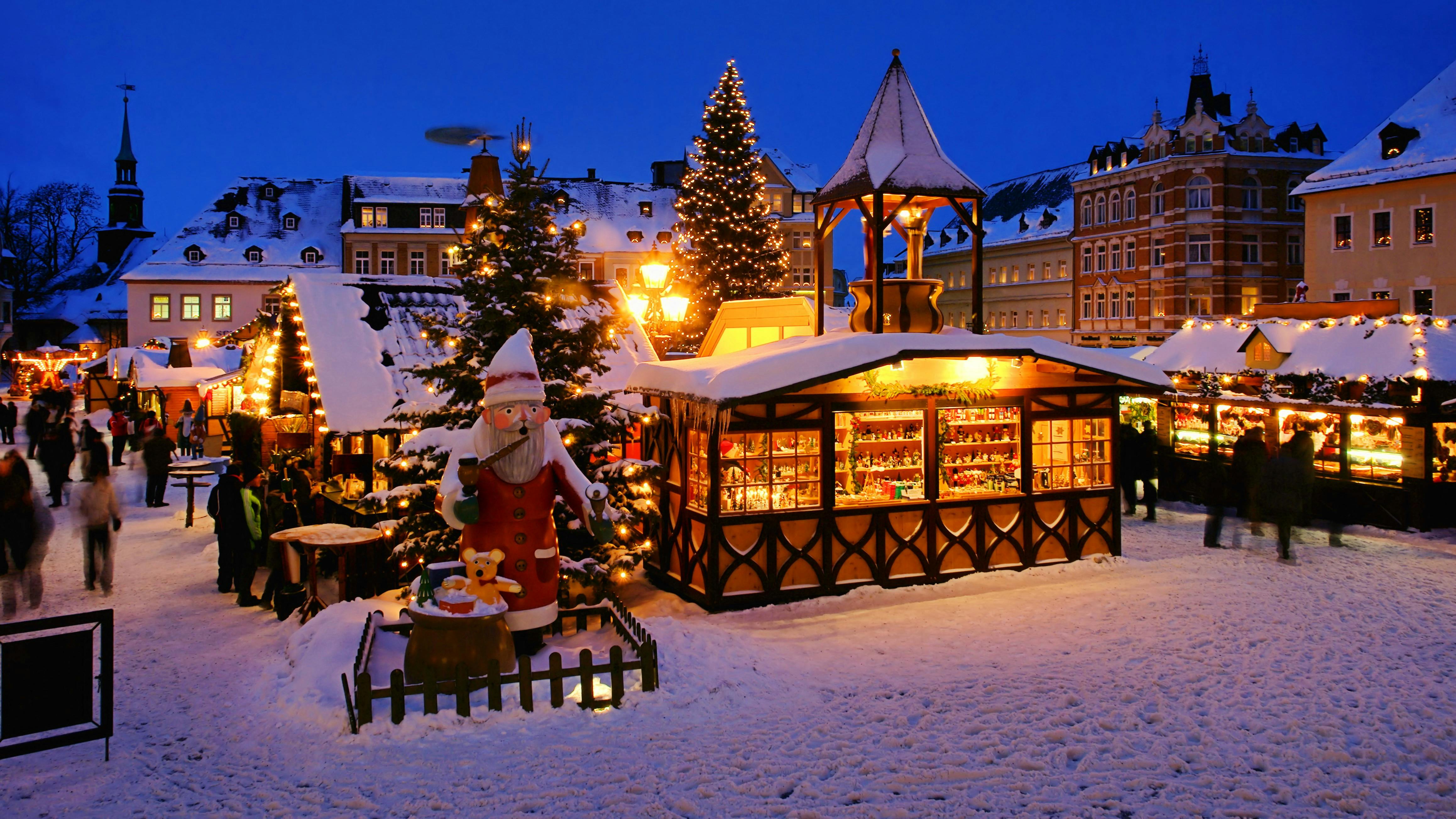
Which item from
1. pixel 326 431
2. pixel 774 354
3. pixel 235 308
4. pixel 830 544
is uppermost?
pixel 235 308

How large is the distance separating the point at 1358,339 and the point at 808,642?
12328 mm

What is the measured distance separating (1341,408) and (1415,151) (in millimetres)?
18611

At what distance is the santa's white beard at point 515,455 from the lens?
332 inches

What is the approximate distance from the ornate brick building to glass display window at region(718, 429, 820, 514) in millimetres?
36946

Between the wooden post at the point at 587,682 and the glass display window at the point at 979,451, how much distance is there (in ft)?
19.8

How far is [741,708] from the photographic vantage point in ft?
25.8

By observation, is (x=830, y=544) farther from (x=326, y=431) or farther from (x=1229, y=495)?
(x=1229, y=495)

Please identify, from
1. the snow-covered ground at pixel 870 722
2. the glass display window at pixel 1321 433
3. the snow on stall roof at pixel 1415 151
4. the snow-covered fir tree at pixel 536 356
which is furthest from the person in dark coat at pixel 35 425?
the snow on stall roof at pixel 1415 151

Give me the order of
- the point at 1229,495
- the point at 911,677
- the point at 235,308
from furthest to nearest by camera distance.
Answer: the point at 235,308 < the point at 1229,495 < the point at 911,677

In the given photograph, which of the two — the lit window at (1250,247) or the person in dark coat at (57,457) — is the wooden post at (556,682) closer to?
the person in dark coat at (57,457)

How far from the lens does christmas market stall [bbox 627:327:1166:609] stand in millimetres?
11234

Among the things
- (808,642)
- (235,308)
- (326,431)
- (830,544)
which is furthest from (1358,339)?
(235,308)

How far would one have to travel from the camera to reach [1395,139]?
30.0m

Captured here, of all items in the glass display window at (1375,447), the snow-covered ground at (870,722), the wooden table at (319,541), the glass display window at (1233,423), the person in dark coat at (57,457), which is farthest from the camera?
the person in dark coat at (57,457)
